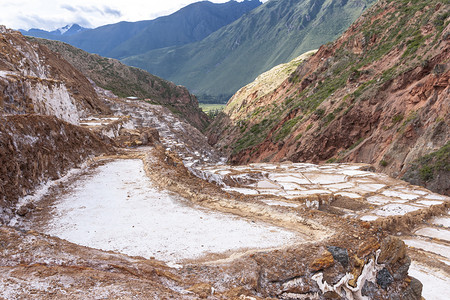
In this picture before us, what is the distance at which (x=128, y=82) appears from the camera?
215 feet

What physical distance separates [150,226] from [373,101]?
25019mm

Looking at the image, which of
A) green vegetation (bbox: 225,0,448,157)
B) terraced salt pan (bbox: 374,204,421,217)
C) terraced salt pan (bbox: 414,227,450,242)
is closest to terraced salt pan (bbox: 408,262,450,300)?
terraced salt pan (bbox: 414,227,450,242)

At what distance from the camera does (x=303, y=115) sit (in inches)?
1340

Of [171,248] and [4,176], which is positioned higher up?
[4,176]

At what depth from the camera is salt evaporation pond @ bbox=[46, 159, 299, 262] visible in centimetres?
453

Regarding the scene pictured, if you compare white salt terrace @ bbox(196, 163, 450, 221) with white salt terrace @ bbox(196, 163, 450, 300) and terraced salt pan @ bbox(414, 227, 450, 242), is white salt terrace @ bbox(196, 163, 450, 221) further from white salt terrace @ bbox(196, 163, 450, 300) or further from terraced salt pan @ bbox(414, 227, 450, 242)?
terraced salt pan @ bbox(414, 227, 450, 242)

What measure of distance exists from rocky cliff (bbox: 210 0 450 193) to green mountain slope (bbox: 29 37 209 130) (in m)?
29.1

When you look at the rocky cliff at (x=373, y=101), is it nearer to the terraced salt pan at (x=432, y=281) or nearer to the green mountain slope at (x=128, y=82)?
the terraced salt pan at (x=432, y=281)

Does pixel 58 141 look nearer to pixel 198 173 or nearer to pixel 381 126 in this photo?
pixel 198 173

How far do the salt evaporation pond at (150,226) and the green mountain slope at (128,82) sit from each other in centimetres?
4954

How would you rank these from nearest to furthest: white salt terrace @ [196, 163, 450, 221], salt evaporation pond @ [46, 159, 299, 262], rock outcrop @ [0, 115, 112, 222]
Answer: salt evaporation pond @ [46, 159, 299, 262]
rock outcrop @ [0, 115, 112, 222]
white salt terrace @ [196, 163, 450, 221]

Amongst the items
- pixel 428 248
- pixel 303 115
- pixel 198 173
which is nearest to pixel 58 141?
pixel 198 173

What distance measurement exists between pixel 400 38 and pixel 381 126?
12159 mm

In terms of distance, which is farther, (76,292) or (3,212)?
(3,212)
